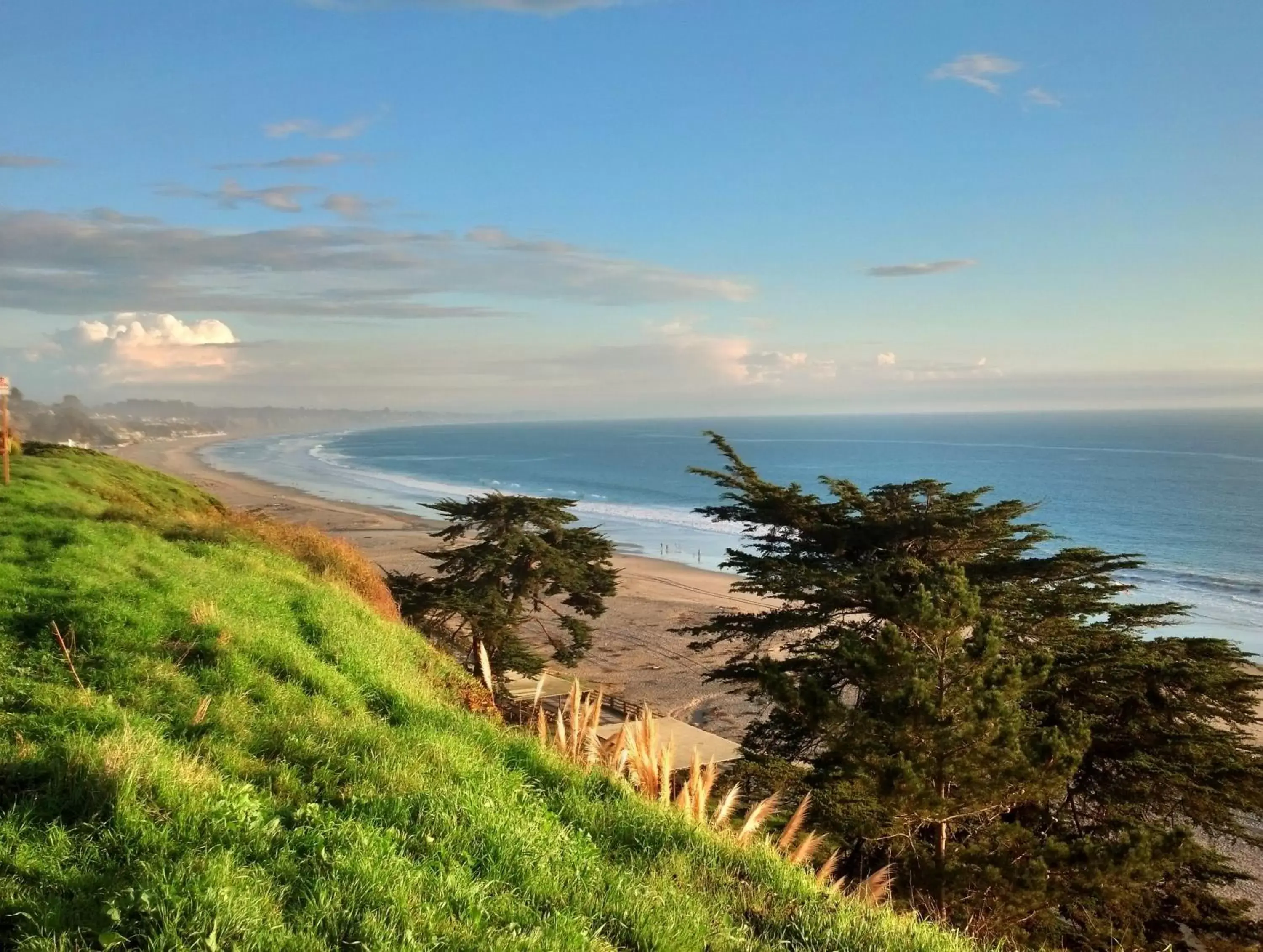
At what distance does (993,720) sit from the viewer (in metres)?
9.98

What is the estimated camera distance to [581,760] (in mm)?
6777

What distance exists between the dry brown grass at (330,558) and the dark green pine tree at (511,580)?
99.6 inches

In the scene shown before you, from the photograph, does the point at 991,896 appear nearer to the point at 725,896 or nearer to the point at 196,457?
the point at 725,896

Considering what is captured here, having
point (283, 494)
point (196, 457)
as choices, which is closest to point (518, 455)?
point (196, 457)

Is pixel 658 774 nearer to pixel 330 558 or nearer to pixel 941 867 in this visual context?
pixel 941 867

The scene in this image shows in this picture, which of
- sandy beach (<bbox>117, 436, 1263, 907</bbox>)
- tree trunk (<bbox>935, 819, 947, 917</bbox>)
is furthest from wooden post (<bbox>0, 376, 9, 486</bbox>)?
tree trunk (<bbox>935, 819, 947, 917</bbox>)

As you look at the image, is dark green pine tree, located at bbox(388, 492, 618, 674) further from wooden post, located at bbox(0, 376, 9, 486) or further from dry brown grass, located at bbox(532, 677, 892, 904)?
dry brown grass, located at bbox(532, 677, 892, 904)

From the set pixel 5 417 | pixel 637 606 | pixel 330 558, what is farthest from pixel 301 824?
pixel 637 606

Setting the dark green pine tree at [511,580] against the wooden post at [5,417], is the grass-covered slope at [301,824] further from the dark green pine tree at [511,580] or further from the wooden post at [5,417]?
the dark green pine tree at [511,580]

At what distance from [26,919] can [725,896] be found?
3201 mm

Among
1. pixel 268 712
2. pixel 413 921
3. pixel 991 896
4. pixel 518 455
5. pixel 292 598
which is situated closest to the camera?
pixel 413 921

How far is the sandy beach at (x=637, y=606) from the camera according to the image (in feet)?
93.1

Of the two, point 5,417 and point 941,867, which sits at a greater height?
point 5,417

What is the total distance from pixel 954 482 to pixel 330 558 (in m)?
98.1
